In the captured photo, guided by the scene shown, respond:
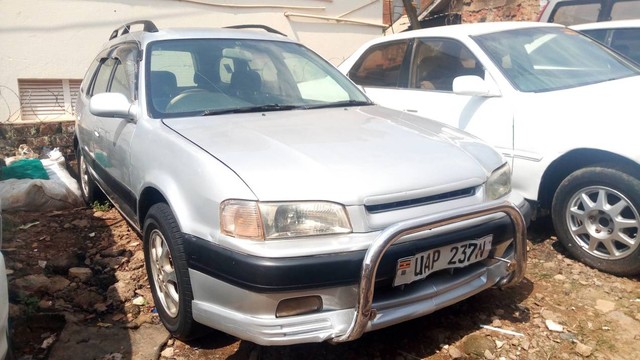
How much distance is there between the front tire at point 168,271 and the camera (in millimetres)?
2490

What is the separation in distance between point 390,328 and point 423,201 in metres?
0.85

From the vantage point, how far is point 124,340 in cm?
287

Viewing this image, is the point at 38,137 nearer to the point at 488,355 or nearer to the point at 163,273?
the point at 163,273

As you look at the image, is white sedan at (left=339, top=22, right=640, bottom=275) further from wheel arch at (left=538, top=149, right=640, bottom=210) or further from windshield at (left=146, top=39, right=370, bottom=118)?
windshield at (left=146, top=39, right=370, bottom=118)

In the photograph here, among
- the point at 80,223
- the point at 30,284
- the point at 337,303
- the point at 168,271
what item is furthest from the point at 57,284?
the point at 337,303

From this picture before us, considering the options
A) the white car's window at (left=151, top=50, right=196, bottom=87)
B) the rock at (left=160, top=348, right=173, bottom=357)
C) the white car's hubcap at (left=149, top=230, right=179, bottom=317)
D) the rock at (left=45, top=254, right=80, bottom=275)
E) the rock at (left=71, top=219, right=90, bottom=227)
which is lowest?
the rock at (left=71, top=219, right=90, bottom=227)

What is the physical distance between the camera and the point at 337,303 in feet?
7.43

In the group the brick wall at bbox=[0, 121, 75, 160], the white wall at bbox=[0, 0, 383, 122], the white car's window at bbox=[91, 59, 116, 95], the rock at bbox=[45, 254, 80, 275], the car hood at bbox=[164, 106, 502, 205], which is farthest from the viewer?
the white wall at bbox=[0, 0, 383, 122]

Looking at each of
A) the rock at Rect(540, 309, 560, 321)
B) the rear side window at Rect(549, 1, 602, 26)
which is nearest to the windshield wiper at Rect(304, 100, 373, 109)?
the rock at Rect(540, 309, 560, 321)

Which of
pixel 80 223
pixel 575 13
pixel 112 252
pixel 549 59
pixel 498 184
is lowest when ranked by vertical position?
pixel 80 223

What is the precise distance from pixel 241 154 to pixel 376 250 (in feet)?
2.60

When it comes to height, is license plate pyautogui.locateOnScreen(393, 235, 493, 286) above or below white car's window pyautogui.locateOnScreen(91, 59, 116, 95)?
below

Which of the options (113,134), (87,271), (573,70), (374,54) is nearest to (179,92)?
(113,134)

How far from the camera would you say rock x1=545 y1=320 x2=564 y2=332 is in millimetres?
2889
